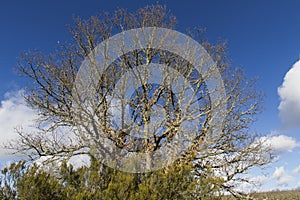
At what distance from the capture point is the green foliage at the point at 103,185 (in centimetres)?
427

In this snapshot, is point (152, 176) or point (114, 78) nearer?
point (152, 176)

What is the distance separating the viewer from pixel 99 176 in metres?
4.77

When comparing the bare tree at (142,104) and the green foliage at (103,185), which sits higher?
the bare tree at (142,104)

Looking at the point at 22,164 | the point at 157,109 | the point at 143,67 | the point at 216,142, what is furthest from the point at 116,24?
the point at 22,164

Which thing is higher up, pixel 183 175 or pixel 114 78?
pixel 114 78

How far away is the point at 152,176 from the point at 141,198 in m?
0.70

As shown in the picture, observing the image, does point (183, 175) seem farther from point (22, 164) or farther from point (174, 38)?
point (174, 38)

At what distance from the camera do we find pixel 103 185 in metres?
4.70

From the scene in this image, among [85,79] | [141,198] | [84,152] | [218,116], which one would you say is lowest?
[141,198]

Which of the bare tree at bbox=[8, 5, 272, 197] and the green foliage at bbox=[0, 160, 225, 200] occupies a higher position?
the bare tree at bbox=[8, 5, 272, 197]

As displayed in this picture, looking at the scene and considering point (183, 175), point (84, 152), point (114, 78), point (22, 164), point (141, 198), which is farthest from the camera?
point (114, 78)

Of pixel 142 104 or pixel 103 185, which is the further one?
pixel 142 104

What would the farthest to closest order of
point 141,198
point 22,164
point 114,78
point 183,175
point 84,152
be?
1. point 114,78
2. point 84,152
3. point 22,164
4. point 183,175
5. point 141,198

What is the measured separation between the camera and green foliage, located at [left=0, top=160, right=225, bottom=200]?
14.0 feet
